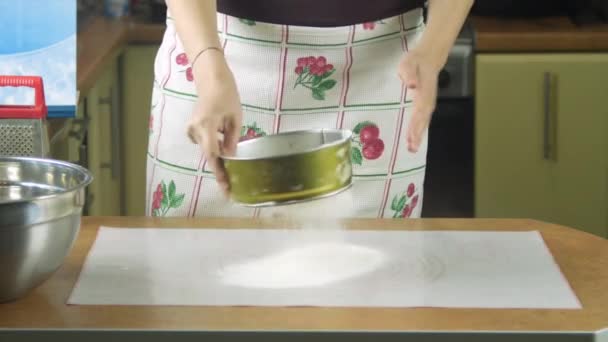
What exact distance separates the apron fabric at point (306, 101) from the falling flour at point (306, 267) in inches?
10.9

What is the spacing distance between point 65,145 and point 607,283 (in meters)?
1.33

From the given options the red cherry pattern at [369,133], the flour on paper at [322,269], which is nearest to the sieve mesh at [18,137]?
the flour on paper at [322,269]

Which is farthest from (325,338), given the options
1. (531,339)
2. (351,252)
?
(351,252)

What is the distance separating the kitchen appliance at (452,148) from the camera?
290 cm

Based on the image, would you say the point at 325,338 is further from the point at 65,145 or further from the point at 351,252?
the point at 65,145

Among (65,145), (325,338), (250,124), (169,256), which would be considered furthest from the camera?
(65,145)

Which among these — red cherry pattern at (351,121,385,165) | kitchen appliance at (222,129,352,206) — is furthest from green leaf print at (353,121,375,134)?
kitchen appliance at (222,129,352,206)

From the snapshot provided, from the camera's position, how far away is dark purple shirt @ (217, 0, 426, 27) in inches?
67.2

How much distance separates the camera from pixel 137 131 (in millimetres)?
2994

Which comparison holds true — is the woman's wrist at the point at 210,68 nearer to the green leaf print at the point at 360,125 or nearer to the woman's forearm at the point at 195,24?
the woman's forearm at the point at 195,24

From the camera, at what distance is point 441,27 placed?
1.57m

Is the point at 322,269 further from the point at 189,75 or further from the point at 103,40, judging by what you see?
the point at 103,40

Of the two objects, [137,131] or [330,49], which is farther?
[137,131]

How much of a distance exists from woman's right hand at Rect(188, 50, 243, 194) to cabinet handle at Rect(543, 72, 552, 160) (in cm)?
156
